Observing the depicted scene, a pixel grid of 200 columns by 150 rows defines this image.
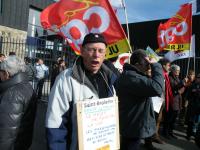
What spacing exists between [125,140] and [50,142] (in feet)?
5.78

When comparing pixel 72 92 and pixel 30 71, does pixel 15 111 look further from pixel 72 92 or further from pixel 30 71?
pixel 30 71

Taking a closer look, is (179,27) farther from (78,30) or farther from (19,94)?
(19,94)

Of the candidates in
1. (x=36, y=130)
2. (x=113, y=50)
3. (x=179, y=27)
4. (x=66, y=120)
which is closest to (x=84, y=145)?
(x=66, y=120)

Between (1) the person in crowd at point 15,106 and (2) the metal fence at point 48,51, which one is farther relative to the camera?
(2) the metal fence at point 48,51

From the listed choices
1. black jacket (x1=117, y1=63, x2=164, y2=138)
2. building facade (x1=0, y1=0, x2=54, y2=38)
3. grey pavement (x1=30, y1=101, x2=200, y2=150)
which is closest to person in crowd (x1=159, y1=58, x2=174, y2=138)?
grey pavement (x1=30, y1=101, x2=200, y2=150)

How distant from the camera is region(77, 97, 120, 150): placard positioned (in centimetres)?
282

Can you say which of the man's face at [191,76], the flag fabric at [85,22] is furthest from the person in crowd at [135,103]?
the man's face at [191,76]

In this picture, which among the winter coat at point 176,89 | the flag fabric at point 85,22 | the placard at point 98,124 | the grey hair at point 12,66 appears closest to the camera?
the placard at point 98,124

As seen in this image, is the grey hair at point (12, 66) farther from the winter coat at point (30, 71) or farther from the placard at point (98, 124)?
the placard at point (98, 124)

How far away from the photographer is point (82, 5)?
518cm

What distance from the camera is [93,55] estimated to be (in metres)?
3.00

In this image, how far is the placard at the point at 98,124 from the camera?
9.25 ft

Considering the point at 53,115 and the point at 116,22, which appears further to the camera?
the point at 116,22

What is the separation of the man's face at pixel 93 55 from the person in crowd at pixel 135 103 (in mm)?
1160
